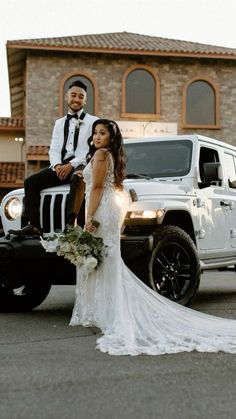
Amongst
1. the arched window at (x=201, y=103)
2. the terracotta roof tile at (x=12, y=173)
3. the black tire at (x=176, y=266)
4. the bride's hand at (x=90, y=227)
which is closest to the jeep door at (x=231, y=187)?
the black tire at (x=176, y=266)

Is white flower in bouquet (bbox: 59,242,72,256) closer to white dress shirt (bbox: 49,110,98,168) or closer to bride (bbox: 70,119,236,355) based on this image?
bride (bbox: 70,119,236,355)

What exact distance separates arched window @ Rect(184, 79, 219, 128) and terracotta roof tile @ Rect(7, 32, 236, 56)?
129 centimetres

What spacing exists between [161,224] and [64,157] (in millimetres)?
1165

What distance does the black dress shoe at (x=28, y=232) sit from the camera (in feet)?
20.6

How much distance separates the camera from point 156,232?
6242mm

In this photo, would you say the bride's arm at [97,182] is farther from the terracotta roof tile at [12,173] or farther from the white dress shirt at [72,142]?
the terracotta roof tile at [12,173]

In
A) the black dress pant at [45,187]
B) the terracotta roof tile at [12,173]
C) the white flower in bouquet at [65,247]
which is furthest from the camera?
the terracotta roof tile at [12,173]

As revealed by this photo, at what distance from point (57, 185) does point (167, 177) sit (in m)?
1.39

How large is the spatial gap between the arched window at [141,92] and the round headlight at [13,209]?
695 inches

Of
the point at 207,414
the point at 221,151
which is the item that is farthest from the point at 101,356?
the point at 221,151

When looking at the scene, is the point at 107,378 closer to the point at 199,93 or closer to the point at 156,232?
the point at 156,232

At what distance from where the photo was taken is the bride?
5.08 m

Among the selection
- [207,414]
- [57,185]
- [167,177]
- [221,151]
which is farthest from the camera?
[221,151]

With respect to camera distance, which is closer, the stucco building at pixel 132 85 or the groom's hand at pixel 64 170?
the groom's hand at pixel 64 170
